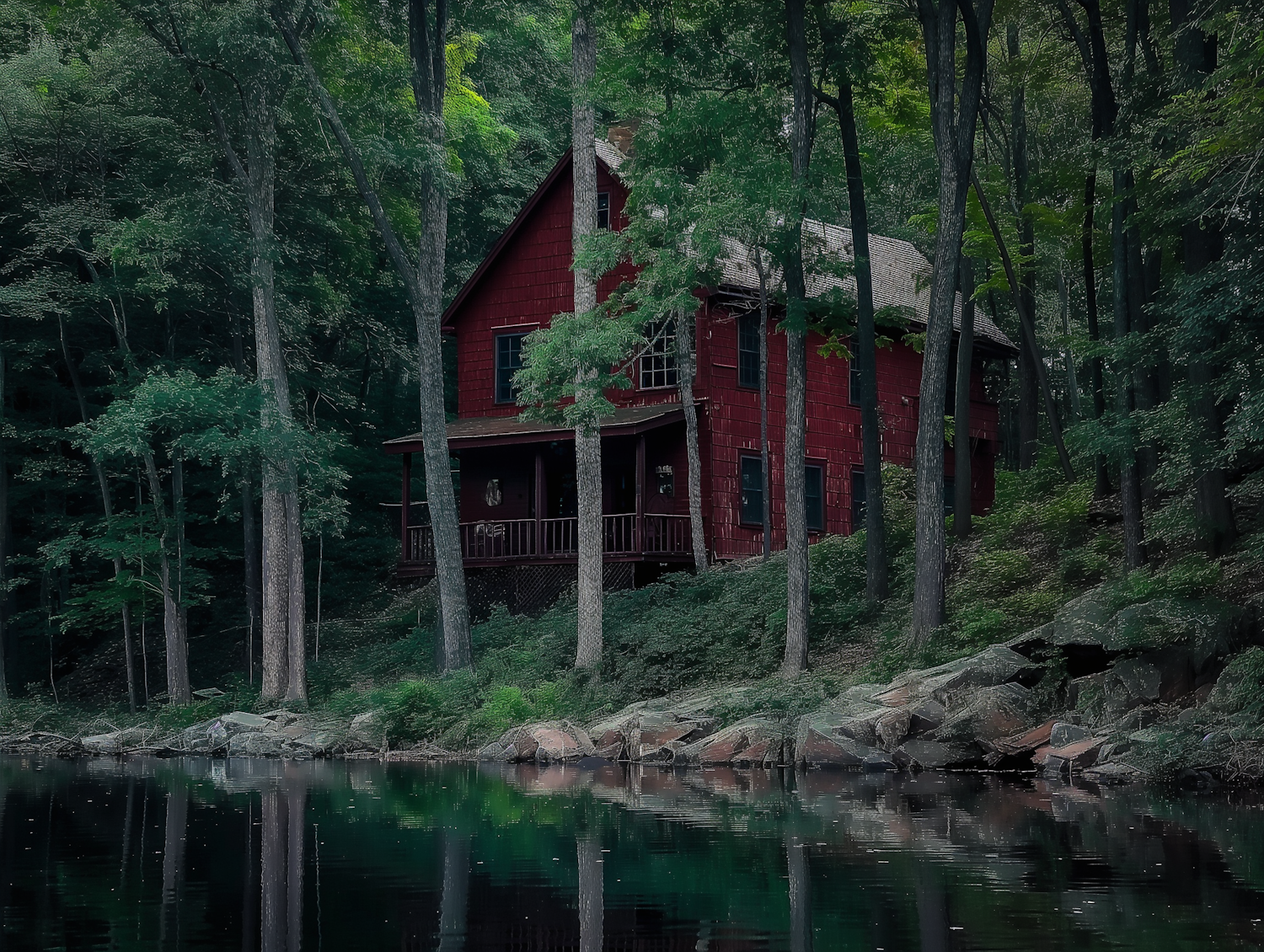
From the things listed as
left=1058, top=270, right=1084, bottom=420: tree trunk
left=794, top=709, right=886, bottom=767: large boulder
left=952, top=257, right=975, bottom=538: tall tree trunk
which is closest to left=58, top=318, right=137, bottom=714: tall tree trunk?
left=952, top=257, right=975, bottom=538: tall tree trunk

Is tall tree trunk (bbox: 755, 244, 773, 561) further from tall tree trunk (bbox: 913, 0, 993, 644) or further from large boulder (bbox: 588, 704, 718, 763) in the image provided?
large boulder (bbox: 588, 704, 718, 763)

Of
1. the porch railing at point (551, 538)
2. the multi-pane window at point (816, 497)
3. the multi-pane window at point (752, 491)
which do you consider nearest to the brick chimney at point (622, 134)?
the multi-pane window at point (752, 491)

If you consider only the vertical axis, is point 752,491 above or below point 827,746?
above

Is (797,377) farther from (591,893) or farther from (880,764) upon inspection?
(591,893)

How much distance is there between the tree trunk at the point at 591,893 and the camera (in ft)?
24.9

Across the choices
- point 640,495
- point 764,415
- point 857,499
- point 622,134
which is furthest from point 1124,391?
point 622,134

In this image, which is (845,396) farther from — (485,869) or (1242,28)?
(485,869)

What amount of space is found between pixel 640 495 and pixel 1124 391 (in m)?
12.1

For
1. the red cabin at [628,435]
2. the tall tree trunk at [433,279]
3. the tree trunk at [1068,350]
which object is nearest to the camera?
the tall tree trunk at [433,279]

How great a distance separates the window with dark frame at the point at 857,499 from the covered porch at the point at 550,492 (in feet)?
17.3

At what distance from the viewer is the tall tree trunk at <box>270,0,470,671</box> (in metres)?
28.2

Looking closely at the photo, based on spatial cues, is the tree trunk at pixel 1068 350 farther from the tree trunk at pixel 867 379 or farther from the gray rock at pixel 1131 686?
the gray rock at pixel 1131 686

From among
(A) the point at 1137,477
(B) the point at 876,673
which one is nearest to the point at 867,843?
(B) the point at 876,673

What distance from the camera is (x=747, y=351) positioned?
3478 centimetres
